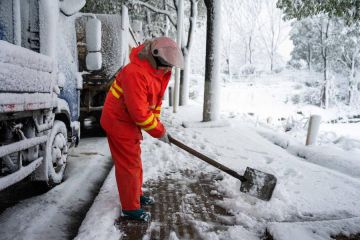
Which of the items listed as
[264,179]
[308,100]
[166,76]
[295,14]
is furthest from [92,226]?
[308,100]

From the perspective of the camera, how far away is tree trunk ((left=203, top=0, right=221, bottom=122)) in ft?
27.3

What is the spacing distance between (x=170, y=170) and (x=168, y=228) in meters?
1.66

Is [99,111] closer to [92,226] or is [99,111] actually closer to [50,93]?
[50,93]

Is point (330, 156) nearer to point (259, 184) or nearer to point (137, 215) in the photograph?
point (259, 184)

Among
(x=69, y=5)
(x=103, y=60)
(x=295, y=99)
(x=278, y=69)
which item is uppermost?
(x=278, y=69)

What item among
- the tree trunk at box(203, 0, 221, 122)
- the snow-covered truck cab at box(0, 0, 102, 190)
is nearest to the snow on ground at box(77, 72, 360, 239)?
the tree trunk at box(203, 0, 221, 122)

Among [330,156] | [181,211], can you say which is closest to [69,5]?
[181,211]

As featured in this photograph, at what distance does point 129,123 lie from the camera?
288 centimetres

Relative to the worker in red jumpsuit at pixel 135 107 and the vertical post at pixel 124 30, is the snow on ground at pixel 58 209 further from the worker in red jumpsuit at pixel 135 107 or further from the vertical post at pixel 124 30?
the vertical post at pixel 124 30

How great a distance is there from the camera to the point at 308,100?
87.0 ft

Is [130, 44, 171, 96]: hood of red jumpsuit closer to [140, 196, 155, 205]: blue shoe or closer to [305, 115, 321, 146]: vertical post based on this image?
[140, 196, 155, 205]: blue shoe

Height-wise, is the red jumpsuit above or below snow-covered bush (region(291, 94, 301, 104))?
above

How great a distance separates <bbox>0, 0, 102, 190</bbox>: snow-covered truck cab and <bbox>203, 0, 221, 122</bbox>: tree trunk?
14.0 feet

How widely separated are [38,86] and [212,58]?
232 inches
